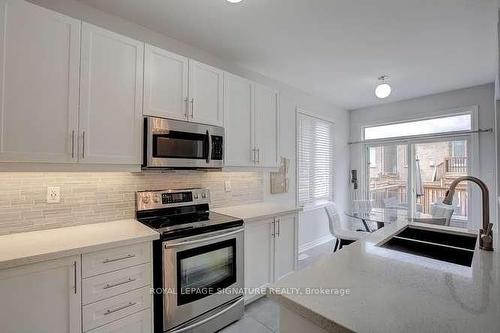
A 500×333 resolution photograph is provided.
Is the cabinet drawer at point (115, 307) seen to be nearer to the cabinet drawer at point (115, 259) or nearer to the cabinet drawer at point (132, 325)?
the cabinet drawer at point (132, 325)

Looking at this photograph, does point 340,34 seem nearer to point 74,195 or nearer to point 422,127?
point 74,195

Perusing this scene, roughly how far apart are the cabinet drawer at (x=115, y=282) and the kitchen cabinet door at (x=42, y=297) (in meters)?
0.05

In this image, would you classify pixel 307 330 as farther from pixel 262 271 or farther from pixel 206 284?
pixel 262 271

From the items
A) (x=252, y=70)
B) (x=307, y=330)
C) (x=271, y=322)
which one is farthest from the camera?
(x=252, y=70)

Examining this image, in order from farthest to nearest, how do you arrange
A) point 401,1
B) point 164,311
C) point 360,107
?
point 360,107, point 401,1, point 164,311

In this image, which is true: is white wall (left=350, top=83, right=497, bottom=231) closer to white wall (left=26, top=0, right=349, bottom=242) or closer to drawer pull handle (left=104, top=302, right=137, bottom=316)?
white wall (left=26, top=0, right=349, bottom=242)

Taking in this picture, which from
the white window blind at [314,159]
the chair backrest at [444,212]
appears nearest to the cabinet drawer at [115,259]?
the white window blind at [314,159]

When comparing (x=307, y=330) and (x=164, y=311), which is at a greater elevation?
(x=307, y=330)

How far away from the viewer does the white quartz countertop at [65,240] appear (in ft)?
4.45

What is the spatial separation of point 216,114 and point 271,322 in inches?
78.6

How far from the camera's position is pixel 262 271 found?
2572 mm

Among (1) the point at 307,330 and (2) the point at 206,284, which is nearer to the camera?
(1) the point at 307,330

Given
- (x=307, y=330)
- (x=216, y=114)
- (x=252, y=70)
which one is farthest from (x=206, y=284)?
(x=252, y=70)

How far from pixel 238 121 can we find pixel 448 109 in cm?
362
